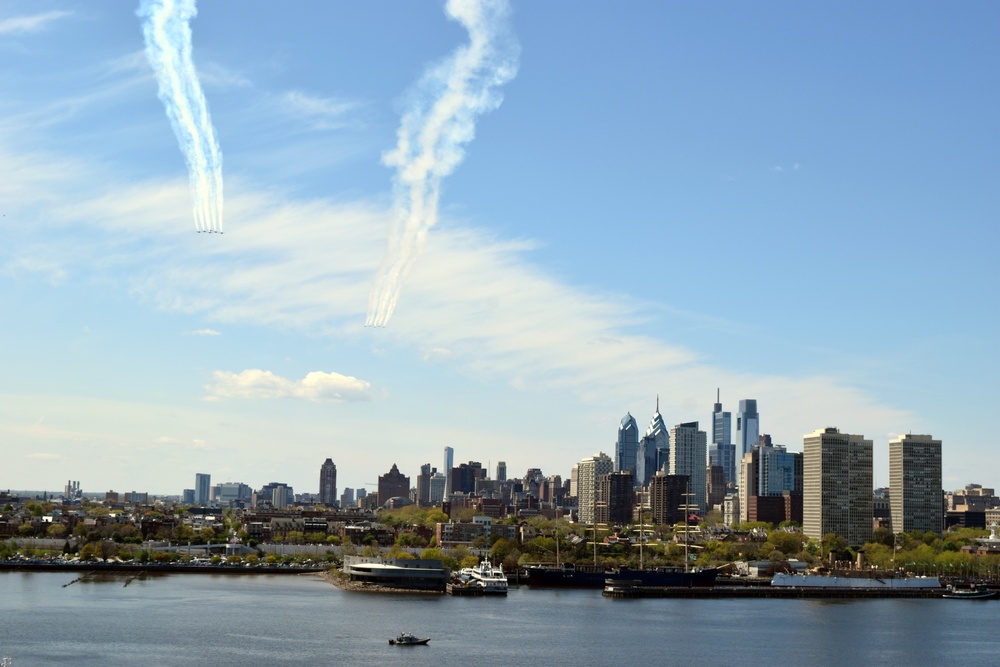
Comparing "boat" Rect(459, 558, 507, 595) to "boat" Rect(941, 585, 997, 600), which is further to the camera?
"boat" Rect(941, 585, 997, 600)

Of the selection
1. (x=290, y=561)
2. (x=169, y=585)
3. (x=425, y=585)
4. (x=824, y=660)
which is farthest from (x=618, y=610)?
(x=290, y=561)

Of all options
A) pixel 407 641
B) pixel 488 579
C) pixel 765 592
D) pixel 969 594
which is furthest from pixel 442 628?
pixel 969 594

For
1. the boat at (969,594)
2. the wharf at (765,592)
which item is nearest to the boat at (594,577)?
the wharf at (765,592)

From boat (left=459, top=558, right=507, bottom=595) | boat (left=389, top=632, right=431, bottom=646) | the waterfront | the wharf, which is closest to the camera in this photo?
the waterfront

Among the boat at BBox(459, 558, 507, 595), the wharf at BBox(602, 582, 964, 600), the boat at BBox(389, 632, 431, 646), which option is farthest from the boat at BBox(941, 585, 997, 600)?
the boat at BBox(389, 632, 431, 646)

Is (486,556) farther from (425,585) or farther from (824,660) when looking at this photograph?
(824,660)

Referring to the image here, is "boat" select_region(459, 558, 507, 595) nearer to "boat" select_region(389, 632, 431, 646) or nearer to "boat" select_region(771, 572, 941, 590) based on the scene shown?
"boat" select_region(771, 572, 941, 590)

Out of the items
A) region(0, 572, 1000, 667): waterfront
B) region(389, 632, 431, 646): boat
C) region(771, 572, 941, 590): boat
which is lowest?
region(0, 572, 1000, 667): waterfront

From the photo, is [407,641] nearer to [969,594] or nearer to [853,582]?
[853,582]

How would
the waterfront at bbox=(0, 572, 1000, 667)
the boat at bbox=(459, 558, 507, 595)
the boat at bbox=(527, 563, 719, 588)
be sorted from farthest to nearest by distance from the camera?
the boat at bbox=(527, 563, 719, 588)
the boat at bbox=(459, 558, 507, 595)
the waterfront at bbox=(0, 572, 1000, 667)
